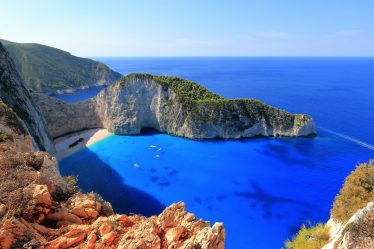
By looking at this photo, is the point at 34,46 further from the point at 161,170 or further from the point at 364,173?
the point at 364,173

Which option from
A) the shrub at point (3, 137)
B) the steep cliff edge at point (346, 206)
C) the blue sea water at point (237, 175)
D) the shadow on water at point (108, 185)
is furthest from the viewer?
the shadow on water at point (108, 185)

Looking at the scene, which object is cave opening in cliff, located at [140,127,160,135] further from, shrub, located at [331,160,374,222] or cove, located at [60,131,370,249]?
shrub, located at [331,160,374,222]

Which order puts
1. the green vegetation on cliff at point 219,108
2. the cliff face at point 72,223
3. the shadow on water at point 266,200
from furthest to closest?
1. the green vegetation on cliff at point 219,108
2. the shadow on water at point 266,200
3. the cliff face at point 72,223

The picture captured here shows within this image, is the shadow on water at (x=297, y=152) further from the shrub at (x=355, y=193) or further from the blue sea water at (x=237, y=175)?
the shrub at (x=355, y=193)

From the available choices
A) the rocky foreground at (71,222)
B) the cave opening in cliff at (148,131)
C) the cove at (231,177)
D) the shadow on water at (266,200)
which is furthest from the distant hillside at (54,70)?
the rocky foreground at (71,222)

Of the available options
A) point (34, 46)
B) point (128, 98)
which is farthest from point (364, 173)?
point (34, 46)

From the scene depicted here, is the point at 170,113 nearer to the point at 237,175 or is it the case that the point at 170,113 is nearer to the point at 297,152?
the point at 237,175

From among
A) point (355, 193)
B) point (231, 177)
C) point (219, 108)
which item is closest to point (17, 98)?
point (231, 177)
